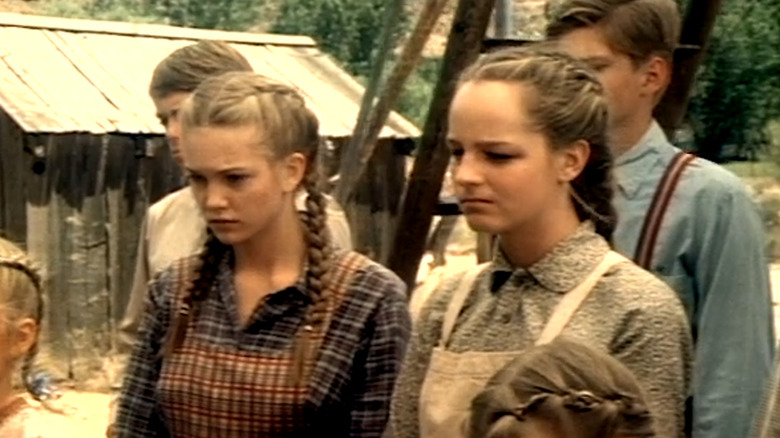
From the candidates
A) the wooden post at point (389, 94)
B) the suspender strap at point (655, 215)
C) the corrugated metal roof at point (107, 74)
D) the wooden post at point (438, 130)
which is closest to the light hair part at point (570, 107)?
the suspender strap at point (655, 215)

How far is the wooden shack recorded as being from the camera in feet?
38.7

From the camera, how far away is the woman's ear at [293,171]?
277 centimetres

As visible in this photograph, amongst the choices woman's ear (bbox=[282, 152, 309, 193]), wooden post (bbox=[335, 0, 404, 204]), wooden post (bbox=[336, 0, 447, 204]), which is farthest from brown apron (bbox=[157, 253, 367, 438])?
wooden post (bbox=[335, 0, 404, 204])

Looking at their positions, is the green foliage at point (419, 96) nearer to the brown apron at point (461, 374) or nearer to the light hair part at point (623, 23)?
the light hair part at point (623, 23)

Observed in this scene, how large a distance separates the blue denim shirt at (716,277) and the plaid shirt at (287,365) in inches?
16.8

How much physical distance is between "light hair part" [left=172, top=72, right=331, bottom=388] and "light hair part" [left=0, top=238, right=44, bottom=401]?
0.28 meters

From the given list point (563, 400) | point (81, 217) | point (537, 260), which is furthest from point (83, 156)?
point (563, 400)

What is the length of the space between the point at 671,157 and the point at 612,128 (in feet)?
0.39

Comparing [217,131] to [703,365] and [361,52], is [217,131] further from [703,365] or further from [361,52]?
[361,52]

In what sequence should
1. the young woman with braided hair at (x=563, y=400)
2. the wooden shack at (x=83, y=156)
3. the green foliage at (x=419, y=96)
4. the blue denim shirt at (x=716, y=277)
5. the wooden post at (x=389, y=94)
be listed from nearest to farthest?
1. the young woman with braided hair at (x=563, y=400)
2. the blue denim shirt at (x=716, y=277)
3. the wooden post at (x=389, y=94)
4. the wooden shack at (x=83, y=156)
5. the green foliage at (x=419, y=96)

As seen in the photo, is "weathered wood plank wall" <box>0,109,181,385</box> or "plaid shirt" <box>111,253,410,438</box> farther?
"weathered wood plank wall" <box>0,109,181,385</box>

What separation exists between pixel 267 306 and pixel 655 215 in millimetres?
657

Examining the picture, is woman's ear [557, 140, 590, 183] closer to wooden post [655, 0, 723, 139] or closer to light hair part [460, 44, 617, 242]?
light hair part [460, 44, 617, 242]

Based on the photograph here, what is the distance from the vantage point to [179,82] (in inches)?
140
